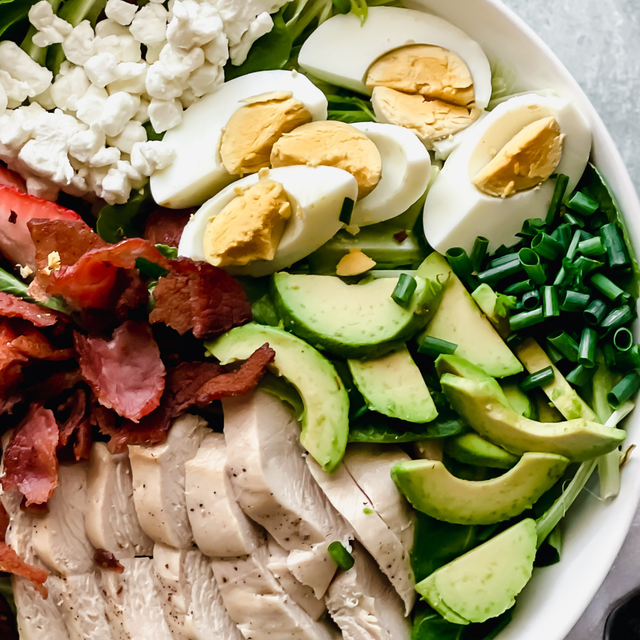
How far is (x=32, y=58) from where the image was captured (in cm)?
173

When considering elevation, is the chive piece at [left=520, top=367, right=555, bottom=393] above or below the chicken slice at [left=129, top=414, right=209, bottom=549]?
above

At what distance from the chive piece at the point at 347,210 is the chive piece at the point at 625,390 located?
803 millimetres

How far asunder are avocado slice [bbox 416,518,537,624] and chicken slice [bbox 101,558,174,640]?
0.70 meters

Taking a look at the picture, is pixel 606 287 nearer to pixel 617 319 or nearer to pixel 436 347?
pixel 617 319

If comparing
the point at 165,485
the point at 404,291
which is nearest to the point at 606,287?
the point at 404,291

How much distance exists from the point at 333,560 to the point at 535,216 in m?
1.04

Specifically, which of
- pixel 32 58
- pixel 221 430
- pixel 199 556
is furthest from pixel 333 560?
pixel 32 58

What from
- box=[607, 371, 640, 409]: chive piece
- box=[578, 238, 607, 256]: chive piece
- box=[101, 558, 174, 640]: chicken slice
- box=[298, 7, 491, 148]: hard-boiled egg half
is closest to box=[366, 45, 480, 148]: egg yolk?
box=[298, 7, 491, 148]: hard-boiled egg half

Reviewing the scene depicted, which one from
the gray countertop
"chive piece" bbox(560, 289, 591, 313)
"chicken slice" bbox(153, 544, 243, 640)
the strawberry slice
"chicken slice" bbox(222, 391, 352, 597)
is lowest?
"chicken slice" bbox(153, 544, 243, 640)

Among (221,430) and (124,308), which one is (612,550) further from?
(124,308)

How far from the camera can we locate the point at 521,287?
5.06 ft

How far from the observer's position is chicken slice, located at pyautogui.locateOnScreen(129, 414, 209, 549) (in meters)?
1.49

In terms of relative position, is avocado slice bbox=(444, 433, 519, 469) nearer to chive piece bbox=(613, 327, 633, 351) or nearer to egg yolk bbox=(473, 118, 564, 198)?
chive piece bbox=(613, 327, 633, 351)

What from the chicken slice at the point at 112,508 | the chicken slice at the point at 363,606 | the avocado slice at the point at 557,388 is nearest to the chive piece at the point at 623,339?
the avocado slice at the point at 557,388
